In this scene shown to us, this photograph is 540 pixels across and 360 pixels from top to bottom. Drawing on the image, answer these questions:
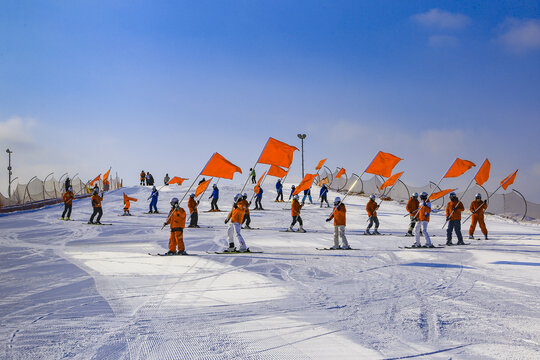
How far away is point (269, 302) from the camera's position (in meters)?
6.82

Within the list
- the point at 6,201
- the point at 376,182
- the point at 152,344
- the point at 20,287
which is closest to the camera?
the point at 152,344

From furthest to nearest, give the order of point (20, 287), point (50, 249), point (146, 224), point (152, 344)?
1. point (146, 224)
2. point (50, 249)
3. point (20, 287)
4. point (152, 344)

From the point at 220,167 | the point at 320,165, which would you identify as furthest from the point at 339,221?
the point at 320,165

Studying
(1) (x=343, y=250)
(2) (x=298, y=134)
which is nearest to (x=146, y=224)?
(1) (x=343, y=250)

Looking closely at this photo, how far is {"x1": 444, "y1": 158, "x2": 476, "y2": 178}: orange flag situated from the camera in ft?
59.0

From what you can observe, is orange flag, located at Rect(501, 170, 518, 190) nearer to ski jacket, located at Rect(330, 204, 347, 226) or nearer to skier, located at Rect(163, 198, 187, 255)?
ski jacket, located at Rect(330, 204, 347, 226)

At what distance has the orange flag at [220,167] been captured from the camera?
46.2 feet

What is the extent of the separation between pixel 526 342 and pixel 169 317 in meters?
4.62

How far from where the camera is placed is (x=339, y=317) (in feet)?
19.6

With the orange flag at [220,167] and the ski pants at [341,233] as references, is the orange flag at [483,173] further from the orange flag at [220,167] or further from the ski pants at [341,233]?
the orange flag at [220,167]

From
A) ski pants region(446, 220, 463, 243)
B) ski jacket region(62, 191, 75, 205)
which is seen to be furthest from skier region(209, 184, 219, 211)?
ski pants region(446, 220, 463, 243)

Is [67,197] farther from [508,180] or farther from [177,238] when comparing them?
[508,180]

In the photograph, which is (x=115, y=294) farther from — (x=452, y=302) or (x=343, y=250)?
(x=343, y=250)

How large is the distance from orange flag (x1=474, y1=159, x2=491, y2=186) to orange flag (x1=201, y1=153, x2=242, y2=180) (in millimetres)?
11114
